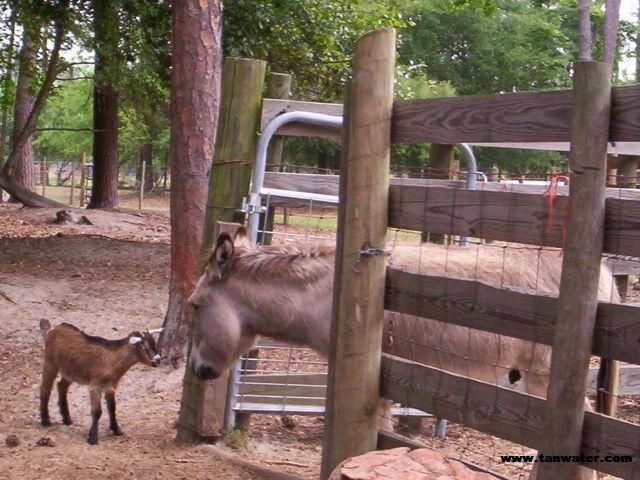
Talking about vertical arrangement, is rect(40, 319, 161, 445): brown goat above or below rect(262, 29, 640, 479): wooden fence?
below

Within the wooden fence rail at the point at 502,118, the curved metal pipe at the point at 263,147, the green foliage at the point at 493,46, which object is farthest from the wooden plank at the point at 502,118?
the green foliage at the point at 493,46

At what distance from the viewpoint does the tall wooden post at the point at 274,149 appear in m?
6.23

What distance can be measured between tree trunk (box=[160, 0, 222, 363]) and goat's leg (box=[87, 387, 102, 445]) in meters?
1.04

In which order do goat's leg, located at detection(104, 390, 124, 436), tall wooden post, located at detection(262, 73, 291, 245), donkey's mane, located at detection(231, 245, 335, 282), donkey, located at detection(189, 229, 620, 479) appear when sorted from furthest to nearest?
goat's leg, located at detection(104, 390, 124, 436) → tall wooden post, located at detection(262, 73, 291, 245) → donkey's mane, located at detection(231, 245, 335, 282) → donkey, located at detection(189, 229, 620, 479)

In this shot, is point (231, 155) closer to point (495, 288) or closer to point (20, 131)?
point (495, 288)

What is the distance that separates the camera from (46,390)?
6.76 metres

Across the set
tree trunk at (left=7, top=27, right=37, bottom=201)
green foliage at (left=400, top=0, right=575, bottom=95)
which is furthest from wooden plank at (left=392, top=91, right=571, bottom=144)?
green foliage at (left=400, top=0, right=575, bottom=95)

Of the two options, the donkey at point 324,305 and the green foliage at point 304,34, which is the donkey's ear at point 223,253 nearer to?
the donkey at point 324,305

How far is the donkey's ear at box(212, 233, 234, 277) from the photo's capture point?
16.1 feet

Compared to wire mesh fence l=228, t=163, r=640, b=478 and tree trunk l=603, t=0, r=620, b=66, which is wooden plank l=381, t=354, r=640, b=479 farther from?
tree trunk l=603, t=0, r=620, b=66

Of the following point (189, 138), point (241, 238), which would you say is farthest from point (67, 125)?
point (241, 238)

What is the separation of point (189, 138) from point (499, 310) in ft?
14.6

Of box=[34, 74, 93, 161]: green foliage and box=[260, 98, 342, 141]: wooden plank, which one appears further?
box=[34, 74, 93, 161]: green foliage

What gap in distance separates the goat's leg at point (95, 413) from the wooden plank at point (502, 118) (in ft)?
11.4
